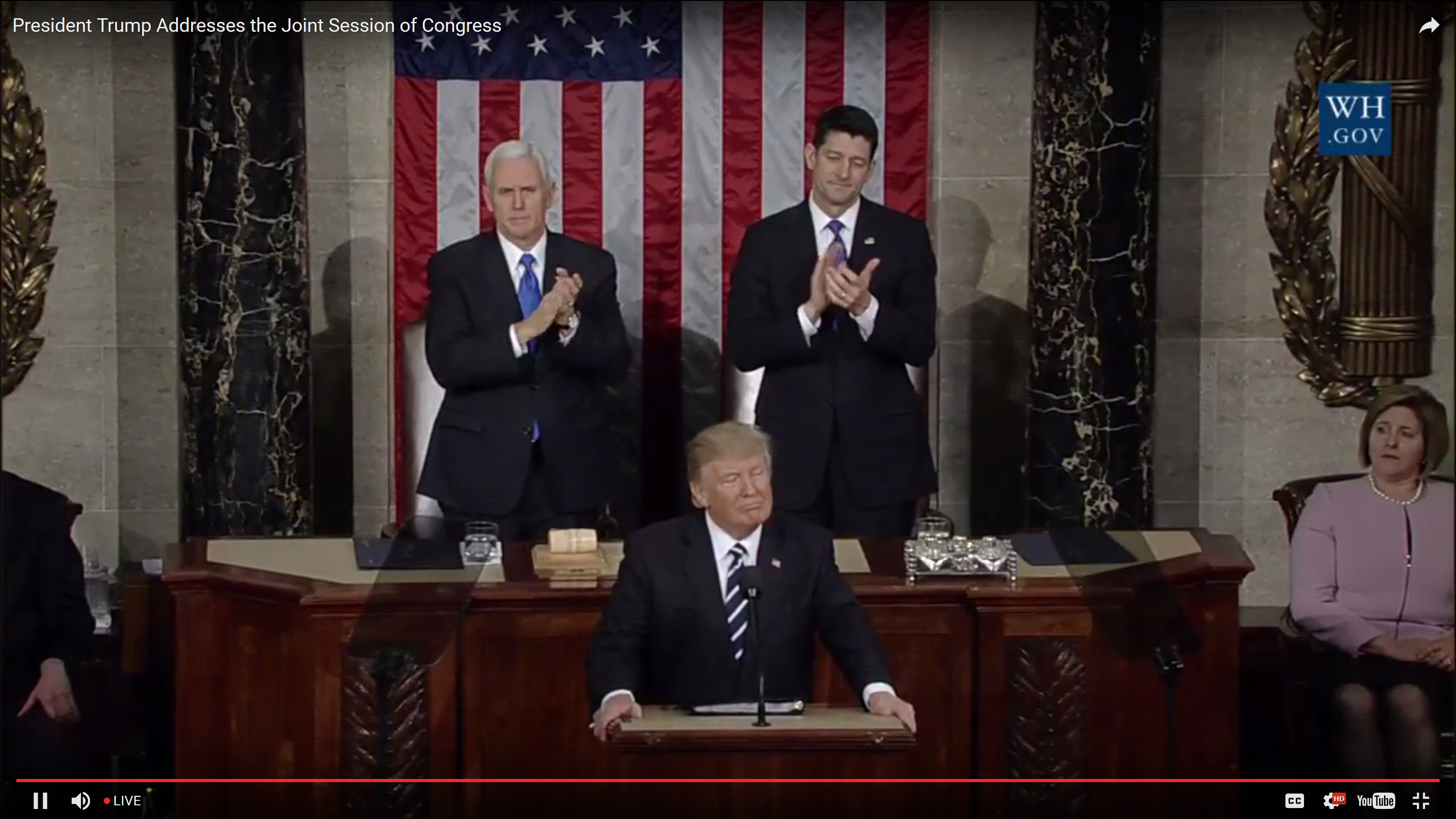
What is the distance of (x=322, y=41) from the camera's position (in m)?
8.99

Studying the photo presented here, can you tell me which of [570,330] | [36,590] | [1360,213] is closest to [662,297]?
[570,330]

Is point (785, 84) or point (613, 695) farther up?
point (785, 84)

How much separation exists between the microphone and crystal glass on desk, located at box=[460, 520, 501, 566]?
141 centimetres

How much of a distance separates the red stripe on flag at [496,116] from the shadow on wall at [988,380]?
1.57 meters

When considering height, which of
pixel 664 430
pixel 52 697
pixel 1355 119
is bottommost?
pixel 52 697

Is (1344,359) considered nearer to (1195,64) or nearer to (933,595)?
(1195,64)

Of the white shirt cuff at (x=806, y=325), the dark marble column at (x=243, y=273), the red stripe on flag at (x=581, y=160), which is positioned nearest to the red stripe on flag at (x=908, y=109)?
the red stripe on flag at (x=581, y=160)

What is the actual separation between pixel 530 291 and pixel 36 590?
182 centimetres

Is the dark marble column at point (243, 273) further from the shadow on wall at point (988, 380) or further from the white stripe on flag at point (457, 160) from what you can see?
the shadow on wall at point (988, 380)

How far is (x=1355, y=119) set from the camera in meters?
8.46

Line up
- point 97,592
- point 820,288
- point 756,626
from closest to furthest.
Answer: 1. point 756,626
2. point 820,288
3. point 97,592

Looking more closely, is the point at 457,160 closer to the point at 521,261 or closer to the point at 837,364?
the point at 521,261

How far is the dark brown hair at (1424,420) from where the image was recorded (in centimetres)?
689
